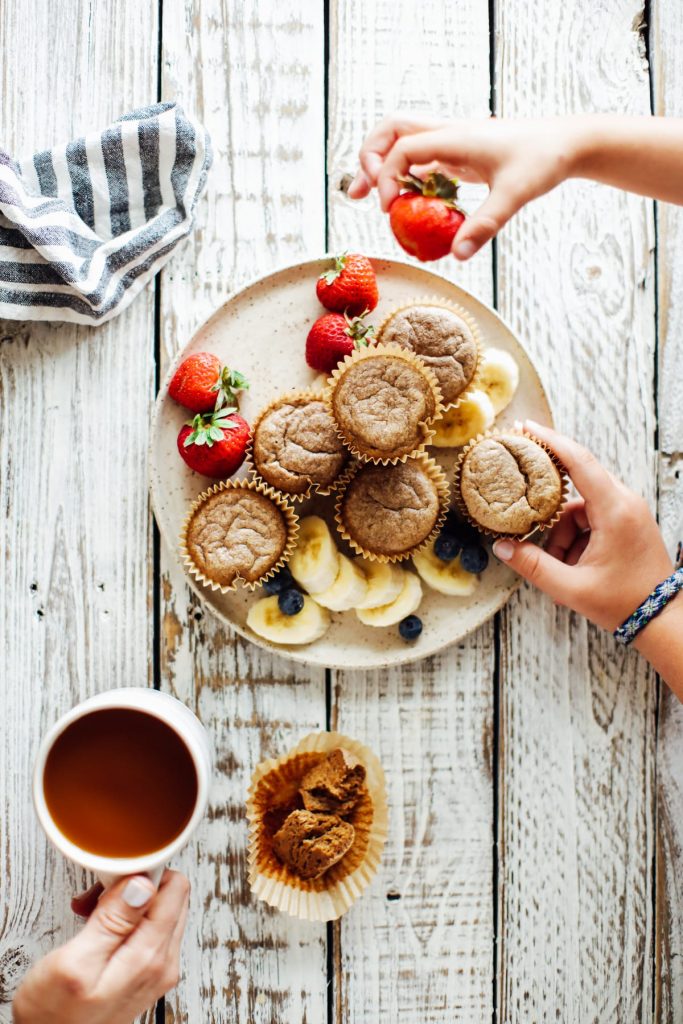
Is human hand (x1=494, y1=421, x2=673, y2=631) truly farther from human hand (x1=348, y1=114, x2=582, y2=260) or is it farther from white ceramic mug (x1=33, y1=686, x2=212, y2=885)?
white ceramic mug (x1=33, y1=686, x2=212, y2=885)

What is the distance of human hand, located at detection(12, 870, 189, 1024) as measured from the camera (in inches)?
57.1

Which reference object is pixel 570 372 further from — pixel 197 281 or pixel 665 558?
pixel 197 281

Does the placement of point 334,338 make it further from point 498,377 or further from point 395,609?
point 395,609

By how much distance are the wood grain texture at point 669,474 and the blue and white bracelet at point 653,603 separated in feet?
0.74

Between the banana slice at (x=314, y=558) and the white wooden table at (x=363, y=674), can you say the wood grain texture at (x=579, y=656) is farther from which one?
the banana slice at (x=314, y=558)

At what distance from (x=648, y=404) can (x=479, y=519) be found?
0.55m

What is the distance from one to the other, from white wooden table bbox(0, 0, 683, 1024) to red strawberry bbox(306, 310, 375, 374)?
25 cm

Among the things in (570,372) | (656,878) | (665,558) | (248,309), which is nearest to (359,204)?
(248,309)

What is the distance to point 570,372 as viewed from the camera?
1.92 metres

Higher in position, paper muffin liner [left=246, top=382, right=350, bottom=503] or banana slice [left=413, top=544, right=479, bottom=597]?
paper muffin liner [left=246, top=382, right=350, bottom=503]

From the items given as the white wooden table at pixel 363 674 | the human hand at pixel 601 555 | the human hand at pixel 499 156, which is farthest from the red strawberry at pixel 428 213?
the human hand at pixel 601 555

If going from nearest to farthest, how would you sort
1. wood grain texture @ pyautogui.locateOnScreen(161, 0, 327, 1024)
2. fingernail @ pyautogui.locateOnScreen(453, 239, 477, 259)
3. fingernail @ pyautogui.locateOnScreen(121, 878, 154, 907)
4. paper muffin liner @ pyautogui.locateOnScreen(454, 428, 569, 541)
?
fingernail @ pyautogui.locateOnScreen(453, 239, 477, 259) < fingernail @ pyautogui.locateOnScreen(121, 878, 154, 907) < paper muffin liner @ pyautogui.locateOnScreen(454, 428, 569, 541) < wood grain texture @ pyautogui.locateOnScreen(161, 0, 327, 1024)

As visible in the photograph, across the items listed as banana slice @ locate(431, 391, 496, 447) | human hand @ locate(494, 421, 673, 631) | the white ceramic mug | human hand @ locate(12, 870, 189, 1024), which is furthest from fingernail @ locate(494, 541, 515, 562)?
human hand @ locate(12, 870, 189, 1024)

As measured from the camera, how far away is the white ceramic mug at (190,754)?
1.54 m
